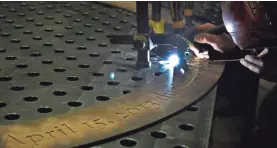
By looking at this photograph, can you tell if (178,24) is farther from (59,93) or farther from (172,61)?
(59,93)

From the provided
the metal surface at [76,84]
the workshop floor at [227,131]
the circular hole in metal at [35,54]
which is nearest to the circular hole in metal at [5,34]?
the metal surface at [76,84]

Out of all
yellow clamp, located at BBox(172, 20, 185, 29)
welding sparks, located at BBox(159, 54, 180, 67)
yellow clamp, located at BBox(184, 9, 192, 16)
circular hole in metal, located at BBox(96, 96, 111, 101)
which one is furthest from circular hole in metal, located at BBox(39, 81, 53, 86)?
yellow clamp, located at BBox(184, 9, 192, 16)

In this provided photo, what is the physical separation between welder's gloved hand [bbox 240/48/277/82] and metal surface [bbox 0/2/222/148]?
67mm

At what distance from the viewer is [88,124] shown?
2.23 feet

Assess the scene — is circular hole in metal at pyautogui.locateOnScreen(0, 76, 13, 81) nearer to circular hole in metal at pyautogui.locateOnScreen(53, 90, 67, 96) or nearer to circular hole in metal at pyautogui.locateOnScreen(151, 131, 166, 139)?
circular hole in metal at pyautogui.locateOnScreen(53, 90, 67, 96)

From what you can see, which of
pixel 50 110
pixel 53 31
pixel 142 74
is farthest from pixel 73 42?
pixel 50 110

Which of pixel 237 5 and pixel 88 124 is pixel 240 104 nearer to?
pixel 237 5

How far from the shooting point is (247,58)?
0.91m

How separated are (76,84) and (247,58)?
1.10 feet

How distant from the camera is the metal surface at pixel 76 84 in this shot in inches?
26.2

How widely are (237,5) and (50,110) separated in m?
0.38

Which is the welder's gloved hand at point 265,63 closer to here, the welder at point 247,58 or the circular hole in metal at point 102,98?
the welder at point 247,58

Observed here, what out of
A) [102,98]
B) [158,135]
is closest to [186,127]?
[158,135]

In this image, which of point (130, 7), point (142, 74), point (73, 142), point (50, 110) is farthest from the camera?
point (130, 7)
